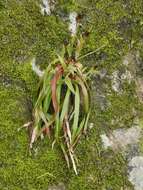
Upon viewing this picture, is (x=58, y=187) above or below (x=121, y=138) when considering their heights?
below

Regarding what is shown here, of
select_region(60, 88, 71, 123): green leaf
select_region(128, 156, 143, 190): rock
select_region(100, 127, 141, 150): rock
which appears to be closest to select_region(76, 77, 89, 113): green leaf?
select_region(60, 88, 71, 123): green leaf

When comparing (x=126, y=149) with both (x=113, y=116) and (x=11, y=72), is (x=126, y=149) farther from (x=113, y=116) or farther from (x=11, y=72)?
(x=11, y=72)

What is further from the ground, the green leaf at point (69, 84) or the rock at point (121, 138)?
the green leaf at point (69, 84)

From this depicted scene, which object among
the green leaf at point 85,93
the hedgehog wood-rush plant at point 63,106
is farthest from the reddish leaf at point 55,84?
the green leaf at point 85,93

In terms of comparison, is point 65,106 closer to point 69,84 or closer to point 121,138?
point 69,84

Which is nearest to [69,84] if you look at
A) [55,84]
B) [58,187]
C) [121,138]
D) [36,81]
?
[55,84]

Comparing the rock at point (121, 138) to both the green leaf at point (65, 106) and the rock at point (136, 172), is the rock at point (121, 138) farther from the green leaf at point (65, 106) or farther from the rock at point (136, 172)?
the green leaf at point (65, 106)

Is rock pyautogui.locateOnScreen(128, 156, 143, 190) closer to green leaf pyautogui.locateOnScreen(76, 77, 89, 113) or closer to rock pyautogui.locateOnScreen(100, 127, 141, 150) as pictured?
rock pyautogui.locateOnScreen(100, 127, 141, 150)

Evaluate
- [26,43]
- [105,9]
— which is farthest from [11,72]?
[105,9]
